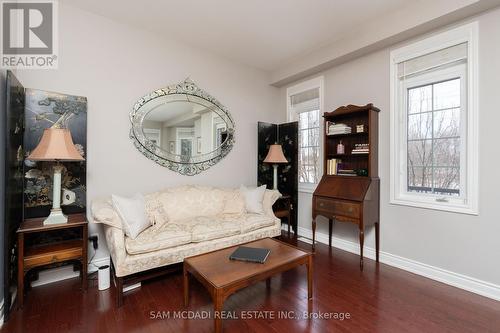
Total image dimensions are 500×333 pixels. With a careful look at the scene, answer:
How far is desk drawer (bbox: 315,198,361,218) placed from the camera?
8.93ft

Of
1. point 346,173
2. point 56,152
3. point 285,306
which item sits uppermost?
point 56,152

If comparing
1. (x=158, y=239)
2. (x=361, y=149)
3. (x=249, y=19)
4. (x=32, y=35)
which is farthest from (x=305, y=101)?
(x=32, y=35)

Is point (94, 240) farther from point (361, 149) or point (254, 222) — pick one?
point (361, 149)

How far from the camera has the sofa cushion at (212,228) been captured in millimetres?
2471

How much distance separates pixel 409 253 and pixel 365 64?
2.40 m

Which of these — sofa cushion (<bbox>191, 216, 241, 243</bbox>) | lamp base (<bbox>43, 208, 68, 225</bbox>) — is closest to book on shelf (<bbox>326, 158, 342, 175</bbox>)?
sofa cushion (<bbox>191, 216, 241, 243</bbox>)

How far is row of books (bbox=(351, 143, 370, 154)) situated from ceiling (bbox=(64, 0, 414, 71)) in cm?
139

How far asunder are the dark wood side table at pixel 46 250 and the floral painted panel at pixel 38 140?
0.19m

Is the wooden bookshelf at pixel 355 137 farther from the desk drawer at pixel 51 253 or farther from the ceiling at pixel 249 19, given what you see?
the desk drawer at pixel 51 253

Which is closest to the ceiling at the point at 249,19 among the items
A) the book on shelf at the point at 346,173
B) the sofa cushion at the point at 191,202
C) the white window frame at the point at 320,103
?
the white window frame at the point at 320,103

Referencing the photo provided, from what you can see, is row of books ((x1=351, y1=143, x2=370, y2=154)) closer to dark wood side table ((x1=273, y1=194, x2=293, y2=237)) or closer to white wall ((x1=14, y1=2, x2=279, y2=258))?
dark wood side table ((x1=273, y1=194, x2=293, y2=237))

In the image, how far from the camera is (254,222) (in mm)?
2920

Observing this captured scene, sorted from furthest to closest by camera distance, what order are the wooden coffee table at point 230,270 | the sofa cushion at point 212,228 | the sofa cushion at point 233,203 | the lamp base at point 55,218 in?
the sofa cushion at point 233,203
the sofa cushion at point 212,228
the lamp base at point 55,218
the wooden coffee table at point 230,270

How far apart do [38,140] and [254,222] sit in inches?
94.6
